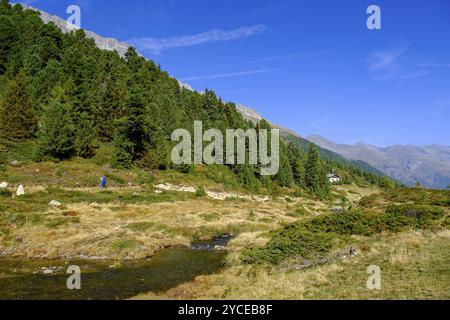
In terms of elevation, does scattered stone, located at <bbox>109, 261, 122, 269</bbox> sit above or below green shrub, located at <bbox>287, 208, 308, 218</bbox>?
below

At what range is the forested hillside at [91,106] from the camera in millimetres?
63656

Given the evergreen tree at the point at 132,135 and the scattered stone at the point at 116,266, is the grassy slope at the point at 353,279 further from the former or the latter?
the evergreen tree at the point at 132,135

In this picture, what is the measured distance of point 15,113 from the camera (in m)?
63.8

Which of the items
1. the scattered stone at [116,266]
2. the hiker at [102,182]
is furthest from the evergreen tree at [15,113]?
the scattered stone at [116,266]

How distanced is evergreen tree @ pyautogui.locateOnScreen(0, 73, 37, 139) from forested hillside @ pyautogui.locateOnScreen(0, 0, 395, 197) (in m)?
0.15

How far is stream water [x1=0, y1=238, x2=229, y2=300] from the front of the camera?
59.3ft

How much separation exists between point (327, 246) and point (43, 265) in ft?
57.1

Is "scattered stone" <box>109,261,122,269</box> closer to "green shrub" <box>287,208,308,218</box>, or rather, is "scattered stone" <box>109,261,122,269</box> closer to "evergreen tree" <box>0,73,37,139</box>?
"green shrub" <box>287,208,308,218</box>

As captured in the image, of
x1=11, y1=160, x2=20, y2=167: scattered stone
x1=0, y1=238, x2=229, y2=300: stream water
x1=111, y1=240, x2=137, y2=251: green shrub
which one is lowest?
x1=0, y1=238, x2=229, y2=300: stream water

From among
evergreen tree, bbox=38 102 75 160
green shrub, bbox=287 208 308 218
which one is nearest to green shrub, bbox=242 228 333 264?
green shrub, bbox=287 208 308 218

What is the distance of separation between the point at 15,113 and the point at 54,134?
36.9ft

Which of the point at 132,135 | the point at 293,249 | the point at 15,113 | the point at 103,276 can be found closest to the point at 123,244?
the point at 103,276

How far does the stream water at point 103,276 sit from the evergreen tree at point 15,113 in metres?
46.2
